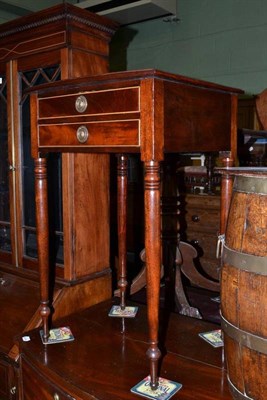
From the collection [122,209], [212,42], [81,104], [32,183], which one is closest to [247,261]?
[81,104]

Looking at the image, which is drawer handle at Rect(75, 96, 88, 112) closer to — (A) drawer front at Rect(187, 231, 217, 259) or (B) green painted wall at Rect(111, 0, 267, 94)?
(A) drawer front at Rect(187, 231, 217, 259)

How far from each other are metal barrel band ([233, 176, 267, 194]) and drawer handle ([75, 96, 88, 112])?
2.03 ft

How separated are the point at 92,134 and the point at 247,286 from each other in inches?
29.0

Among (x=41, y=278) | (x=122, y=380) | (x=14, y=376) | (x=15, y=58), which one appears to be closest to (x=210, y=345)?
(x=122, y=380)

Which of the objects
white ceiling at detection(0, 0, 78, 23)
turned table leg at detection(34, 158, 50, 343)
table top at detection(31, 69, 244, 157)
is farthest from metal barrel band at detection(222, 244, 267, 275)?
white ceiling at detection(0, 0, 78, 23)

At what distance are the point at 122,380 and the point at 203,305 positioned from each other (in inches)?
66.0

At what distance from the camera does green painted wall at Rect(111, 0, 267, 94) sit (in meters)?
4.45

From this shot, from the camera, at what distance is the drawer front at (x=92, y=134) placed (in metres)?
1.40

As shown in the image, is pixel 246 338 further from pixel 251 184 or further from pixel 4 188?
pixel 4 188

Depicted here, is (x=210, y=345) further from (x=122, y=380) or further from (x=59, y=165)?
(x=59, y=165)

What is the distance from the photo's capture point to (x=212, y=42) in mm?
4766

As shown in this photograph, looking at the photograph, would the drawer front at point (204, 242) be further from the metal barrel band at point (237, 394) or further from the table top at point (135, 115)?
the metal barrel band at point (237, 394)

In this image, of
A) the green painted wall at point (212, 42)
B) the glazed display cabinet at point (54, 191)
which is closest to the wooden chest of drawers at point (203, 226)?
the glazed display cabinet at point (54, 191)

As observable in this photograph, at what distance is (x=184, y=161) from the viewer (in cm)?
473
